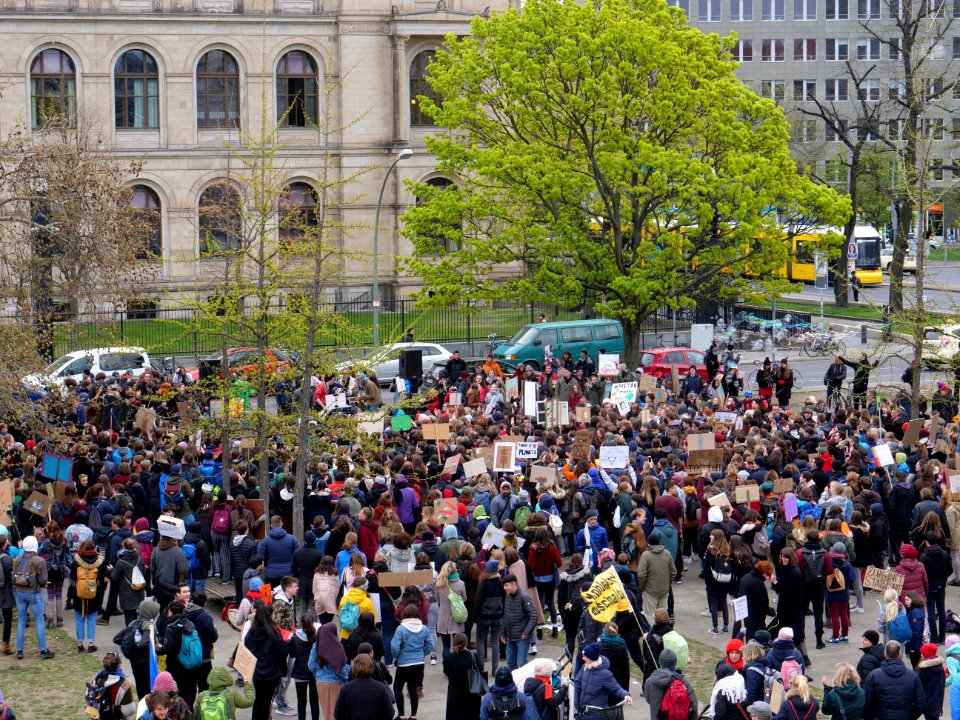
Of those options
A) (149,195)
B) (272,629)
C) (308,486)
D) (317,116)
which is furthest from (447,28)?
(272,629)

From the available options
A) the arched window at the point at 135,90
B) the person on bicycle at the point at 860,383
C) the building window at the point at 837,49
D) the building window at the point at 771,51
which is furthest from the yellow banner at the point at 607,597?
the building window at the point at 837,49

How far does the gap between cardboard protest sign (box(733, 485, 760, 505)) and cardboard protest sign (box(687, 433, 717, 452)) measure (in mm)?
2942

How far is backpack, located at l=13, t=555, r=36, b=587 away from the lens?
18031 millimetres

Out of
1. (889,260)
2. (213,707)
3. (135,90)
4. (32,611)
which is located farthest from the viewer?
(889,260)

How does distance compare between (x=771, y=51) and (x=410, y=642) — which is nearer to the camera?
(x=410, y=642)

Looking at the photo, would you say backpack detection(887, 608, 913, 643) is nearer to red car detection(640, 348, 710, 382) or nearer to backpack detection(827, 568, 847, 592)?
backpack detection(827, 568, 847, 592)

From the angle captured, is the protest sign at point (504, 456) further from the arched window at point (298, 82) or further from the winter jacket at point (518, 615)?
the arched window at point (298, 82)

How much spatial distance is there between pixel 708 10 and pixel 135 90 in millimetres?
55375

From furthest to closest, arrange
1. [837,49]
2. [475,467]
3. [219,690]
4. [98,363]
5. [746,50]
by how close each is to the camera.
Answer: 1. [837,49]
2. [746,50]
3. [98,363]
4. [475,467]
5. [219,690]

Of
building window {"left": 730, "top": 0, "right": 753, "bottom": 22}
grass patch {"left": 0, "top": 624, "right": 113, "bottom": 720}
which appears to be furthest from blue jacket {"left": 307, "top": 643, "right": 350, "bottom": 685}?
building window {"left": 730, "top": 0, "right": 753, "bottom": 22}

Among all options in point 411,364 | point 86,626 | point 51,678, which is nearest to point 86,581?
point 86,626

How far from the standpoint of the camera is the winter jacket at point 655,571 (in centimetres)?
1827

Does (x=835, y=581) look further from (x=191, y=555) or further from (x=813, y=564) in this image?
(x=191, y=555)

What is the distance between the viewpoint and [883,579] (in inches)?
697
